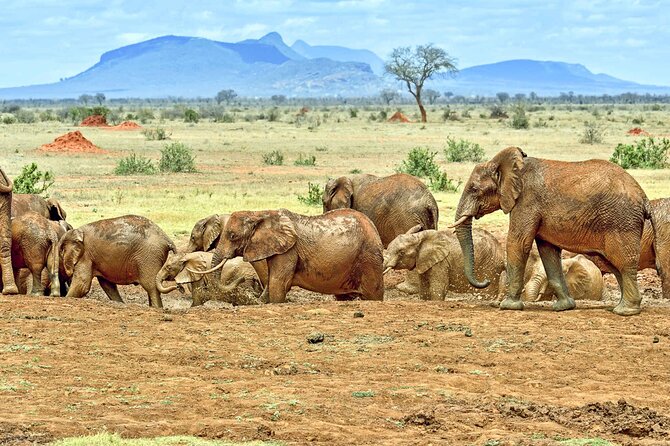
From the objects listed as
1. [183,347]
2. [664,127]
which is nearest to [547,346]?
[183,347]

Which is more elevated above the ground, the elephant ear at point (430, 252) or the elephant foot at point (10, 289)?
the elephant ear at point (430, 252)

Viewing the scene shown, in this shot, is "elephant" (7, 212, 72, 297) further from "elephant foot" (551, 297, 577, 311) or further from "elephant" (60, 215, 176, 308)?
"elephant foot" (551, 297, 577, 311)

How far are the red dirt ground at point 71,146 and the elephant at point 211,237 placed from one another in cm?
2779

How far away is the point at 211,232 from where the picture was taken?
15.7 meters

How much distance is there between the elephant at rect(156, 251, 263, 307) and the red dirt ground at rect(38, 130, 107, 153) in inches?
1093

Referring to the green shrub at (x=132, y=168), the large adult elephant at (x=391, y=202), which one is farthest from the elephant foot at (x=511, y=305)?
the green shrub at (x=132, y=168)

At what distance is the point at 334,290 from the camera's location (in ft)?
47.5

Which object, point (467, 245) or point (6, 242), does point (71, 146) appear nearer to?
point (6, 242)

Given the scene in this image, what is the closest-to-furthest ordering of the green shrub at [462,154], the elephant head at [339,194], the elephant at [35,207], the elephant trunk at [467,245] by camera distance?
the elephant trunk at [467,245] → the elephant at [35,207] → the elephant head at [339,194] → the green shrub at [462,154]

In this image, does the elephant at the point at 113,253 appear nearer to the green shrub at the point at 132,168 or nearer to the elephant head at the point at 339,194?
the elephant head at the point at 339,194

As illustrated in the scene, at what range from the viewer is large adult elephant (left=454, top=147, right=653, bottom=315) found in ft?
41.4

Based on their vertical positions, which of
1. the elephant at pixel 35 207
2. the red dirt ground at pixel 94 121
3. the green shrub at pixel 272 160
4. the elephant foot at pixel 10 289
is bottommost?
the red dirt ground at pixel 94 121

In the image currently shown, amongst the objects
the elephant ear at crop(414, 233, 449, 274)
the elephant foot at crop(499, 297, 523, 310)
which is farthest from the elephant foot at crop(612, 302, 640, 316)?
the elephant ear at crop(414, 233, 449, 274)

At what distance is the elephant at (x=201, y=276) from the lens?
15.2m
